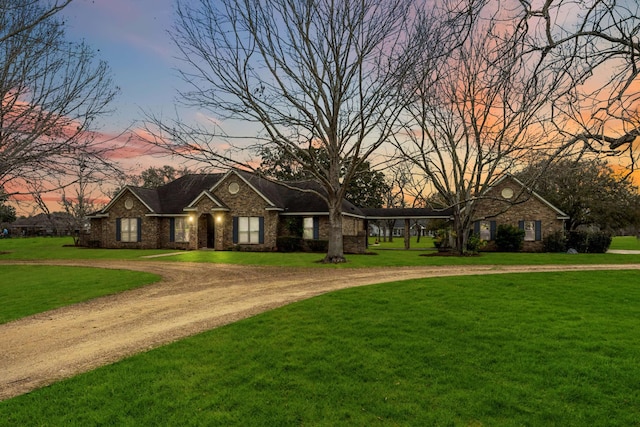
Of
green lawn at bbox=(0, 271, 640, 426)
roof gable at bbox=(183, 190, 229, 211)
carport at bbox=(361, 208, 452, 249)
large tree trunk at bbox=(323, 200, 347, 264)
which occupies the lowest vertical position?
green lawn at bbox=(0, 271, 640, 426)

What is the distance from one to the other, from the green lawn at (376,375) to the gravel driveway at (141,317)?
0.72 metres

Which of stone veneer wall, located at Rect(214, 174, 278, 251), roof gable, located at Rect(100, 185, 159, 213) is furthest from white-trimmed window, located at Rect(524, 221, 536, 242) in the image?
roof gable, located at Rect(100, 185, 159, 213)

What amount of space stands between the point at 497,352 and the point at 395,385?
222 centimetres

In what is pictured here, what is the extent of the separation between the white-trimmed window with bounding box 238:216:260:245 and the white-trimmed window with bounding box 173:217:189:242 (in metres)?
5.04

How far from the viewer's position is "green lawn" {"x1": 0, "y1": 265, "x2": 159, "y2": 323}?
11.0 metres

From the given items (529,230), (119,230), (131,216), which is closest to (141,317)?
(131,216)

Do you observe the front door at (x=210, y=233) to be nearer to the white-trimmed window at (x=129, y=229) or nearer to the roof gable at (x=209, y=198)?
the roof gable at (x=209, y=198)

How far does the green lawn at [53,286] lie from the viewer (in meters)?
11.0

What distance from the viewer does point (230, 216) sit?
107 feet

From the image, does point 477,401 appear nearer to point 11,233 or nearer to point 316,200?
point 316,200

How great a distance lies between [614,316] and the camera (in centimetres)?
929

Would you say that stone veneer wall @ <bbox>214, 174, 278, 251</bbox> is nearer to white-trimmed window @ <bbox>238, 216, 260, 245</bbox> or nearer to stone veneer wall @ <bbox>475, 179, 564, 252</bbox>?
white-trimmed window @ <bbox>238, 216, 260, 245</bbox>

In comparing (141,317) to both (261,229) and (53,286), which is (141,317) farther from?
(261,229)

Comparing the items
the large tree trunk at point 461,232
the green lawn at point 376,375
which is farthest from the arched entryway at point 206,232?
the green lawn at point 376,375
